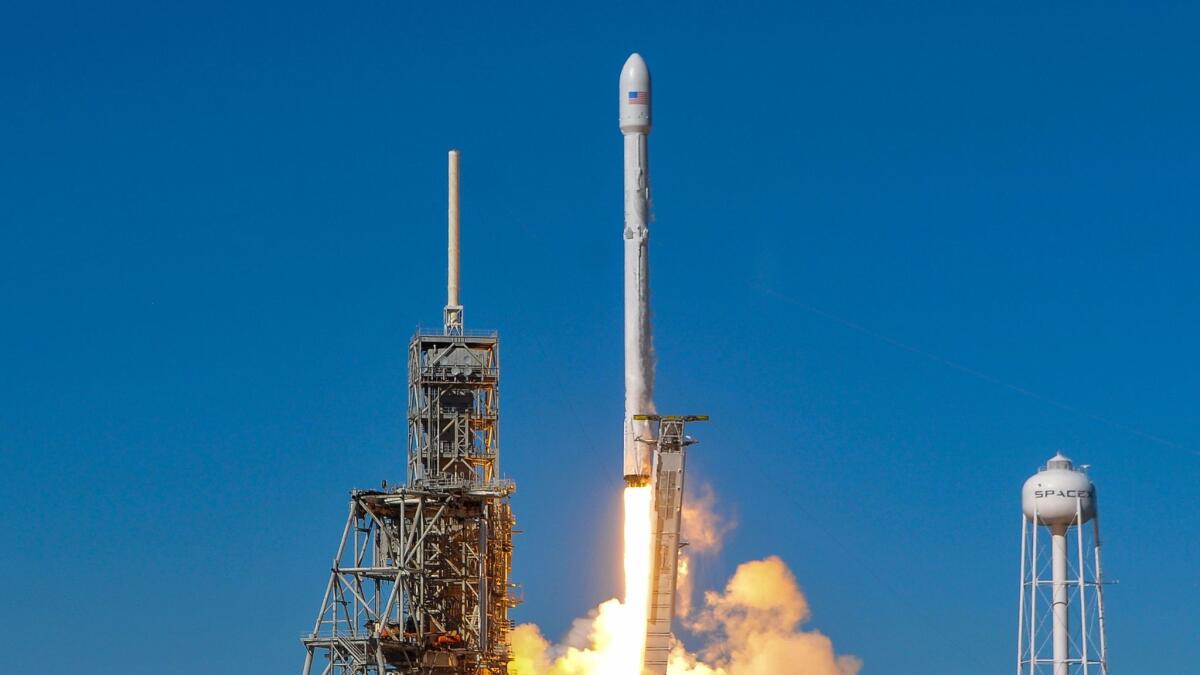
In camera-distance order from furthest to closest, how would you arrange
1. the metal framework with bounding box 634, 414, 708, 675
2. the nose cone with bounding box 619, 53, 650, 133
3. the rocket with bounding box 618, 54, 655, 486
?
the nose cone with bounding box 619, 53, 650, 133
the rocket with bounding box 618, 54, 655, 486
the metal framework with bounding box 634, 414, 708, 675

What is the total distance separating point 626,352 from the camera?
141 metres

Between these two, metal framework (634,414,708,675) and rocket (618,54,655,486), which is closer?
metal framework (634,414,708,675)

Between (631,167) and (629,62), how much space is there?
454cm

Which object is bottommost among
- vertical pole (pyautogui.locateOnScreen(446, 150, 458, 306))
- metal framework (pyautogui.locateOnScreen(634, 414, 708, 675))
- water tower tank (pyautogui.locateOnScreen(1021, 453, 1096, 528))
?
metal framework (pyautogui.locateOnScreen(634, 414, 708, 675))

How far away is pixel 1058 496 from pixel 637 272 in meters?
20.3

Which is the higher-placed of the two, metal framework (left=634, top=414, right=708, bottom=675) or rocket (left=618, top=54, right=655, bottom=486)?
rocket (left=618, top=54, right=655, bottom=486)

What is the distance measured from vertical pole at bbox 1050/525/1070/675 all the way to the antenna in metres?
26.0

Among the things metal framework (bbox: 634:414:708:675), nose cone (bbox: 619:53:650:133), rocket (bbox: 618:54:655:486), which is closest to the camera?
metal framework (bbox: 634:414:708:675)

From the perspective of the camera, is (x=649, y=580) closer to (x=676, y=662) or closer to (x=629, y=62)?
(x=676, y=662)

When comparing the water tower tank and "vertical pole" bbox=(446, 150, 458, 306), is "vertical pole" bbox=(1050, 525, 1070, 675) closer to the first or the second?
the water tower tank

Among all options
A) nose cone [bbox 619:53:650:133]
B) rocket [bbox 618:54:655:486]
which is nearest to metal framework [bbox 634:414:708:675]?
rocket [bbox 618:54:655:486]

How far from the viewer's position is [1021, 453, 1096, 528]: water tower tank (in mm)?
147500

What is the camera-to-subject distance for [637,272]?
466ft

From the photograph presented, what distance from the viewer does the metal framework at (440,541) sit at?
141375 mm
